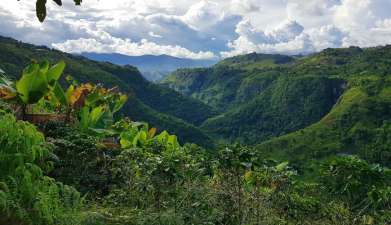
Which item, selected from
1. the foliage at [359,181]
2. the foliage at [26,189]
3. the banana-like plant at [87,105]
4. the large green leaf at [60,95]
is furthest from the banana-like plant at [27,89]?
the foliage at [359,181]

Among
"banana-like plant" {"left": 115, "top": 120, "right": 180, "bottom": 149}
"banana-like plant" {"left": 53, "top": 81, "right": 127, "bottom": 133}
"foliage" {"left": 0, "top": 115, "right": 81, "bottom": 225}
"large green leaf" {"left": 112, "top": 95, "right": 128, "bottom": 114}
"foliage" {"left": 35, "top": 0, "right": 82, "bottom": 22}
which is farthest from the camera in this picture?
"large green leaf" {"left": 112, "top": 95, "right": 128, "bottom": 114}

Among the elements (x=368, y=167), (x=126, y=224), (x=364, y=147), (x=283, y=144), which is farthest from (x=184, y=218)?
(x=283, y=144)

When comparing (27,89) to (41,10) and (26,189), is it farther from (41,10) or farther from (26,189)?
(41,10)

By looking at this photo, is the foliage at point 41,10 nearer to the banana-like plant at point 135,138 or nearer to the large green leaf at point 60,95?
the banana-like plant at point 135,138

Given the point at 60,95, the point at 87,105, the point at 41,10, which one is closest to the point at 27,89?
the point at 60,95

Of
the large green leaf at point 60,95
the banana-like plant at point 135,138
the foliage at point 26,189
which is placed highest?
the large green leaf at point 60,95

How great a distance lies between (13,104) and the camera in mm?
8812

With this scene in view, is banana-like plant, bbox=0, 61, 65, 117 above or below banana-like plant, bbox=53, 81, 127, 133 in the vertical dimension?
→ above

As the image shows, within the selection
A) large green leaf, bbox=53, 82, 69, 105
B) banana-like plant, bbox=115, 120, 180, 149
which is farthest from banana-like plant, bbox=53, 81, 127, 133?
banana-like plant, bbox=115, 120, 180, 149

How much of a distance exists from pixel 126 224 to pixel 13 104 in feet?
14.1

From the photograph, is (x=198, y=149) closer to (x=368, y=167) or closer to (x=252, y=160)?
(x=252, y=160)

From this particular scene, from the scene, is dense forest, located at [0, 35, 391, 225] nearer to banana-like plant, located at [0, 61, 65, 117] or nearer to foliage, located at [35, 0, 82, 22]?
banana-like plant, located at [0, 61, 65, 117]

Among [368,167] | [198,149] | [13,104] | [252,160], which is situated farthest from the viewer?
[13,104]

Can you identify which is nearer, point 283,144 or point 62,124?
point 62,124
